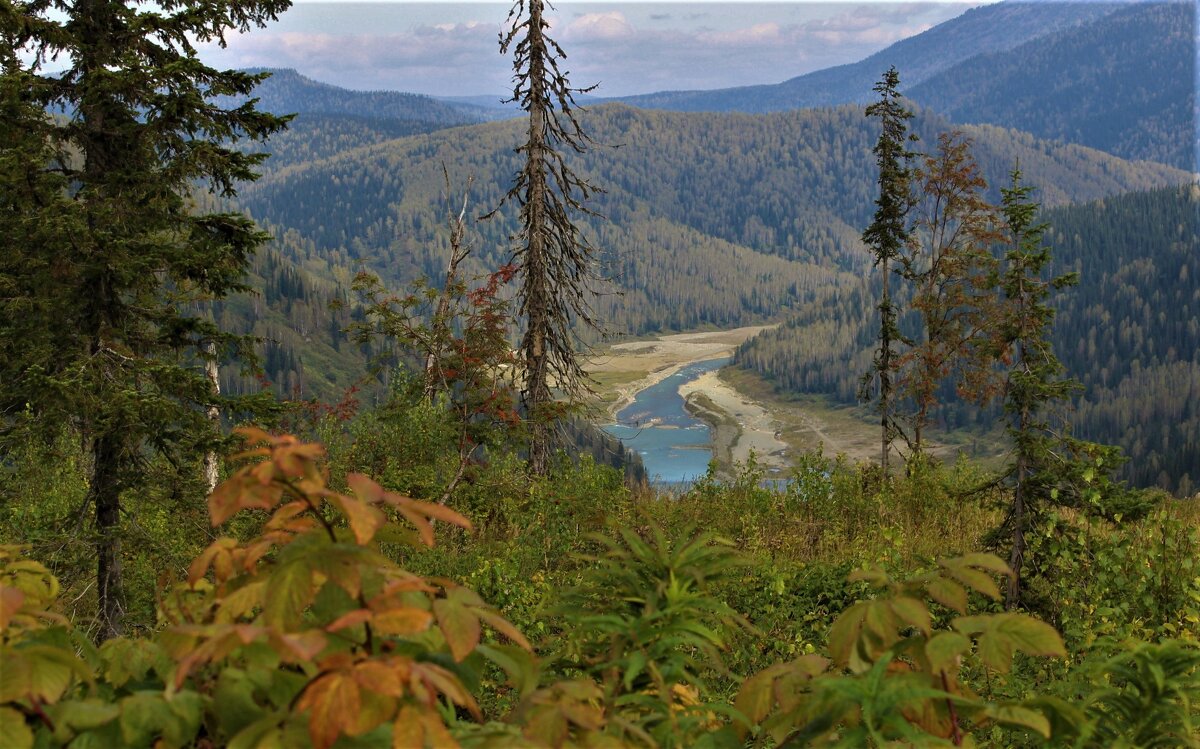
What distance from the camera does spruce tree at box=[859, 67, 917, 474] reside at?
2020 cm

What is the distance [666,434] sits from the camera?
488ft

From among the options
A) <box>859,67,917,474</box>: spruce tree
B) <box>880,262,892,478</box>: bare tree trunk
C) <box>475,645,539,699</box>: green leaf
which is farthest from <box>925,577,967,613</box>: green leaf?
<box>859,67,917,474</box>: spruce tree

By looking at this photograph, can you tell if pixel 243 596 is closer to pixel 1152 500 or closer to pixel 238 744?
pixel 238 744

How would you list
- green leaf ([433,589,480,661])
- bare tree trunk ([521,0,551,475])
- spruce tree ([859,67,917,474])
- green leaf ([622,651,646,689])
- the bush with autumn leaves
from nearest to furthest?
the bush with autumn leaves → green leaf ([433,589,480,661]) → green leaf ([622,651,646,689]) → bare tree trunk ([521,0,551,475]) → spruce tree ([859,67,917,474])

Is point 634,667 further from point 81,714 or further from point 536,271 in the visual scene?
point 536,271

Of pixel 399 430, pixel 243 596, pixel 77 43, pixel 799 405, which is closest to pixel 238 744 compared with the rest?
pixel 243 596

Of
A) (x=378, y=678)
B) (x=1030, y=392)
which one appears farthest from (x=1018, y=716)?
(x=1030, y=392)

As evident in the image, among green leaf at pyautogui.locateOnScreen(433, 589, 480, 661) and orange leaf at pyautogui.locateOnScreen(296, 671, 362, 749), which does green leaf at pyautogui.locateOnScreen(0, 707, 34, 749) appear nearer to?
orange leaf at pyautogui.locateOnScreen(296, 671, 362, 749)

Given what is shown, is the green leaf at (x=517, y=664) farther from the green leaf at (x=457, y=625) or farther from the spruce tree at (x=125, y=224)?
the spruce tree at (x=125, y=224)

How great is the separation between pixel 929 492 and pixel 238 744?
41.3 feet

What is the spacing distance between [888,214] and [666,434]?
129 m

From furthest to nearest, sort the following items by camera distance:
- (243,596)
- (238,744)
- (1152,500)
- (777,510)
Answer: (777,510), (1152,500), (243,596), (238,744)

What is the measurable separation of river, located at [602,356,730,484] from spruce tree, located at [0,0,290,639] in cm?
10015

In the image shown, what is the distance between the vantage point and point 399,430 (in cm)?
1294
